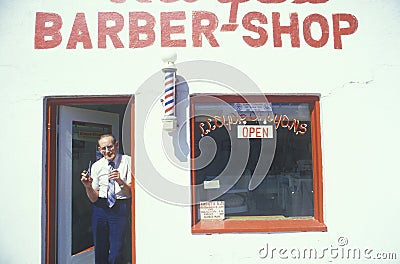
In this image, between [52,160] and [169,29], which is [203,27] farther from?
[52,160]

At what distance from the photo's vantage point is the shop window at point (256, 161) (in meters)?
4.82

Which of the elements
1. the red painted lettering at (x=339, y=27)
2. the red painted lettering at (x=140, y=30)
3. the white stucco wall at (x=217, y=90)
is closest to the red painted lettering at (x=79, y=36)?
the white stucco wall at (x=217, y=90)

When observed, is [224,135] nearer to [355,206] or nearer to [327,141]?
[327,141]

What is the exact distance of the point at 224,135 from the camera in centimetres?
497

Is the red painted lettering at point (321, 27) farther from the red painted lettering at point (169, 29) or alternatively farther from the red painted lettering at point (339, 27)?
the red painted lettering at point (169, 29)

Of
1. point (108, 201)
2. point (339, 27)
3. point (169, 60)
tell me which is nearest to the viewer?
point (169, 60)

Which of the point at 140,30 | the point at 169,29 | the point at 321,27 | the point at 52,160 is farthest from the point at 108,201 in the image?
the point at 321,27

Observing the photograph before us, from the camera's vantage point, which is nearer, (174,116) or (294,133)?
(174,116)

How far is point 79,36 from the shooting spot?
4.74 meters

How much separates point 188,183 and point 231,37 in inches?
71.1

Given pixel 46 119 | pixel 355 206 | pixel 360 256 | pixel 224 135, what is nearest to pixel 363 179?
pixel 355 206

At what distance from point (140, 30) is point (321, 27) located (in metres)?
2.18

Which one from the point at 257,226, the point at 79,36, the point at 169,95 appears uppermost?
the point at 79,36

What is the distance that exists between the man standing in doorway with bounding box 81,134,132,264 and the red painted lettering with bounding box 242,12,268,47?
2.11 m
